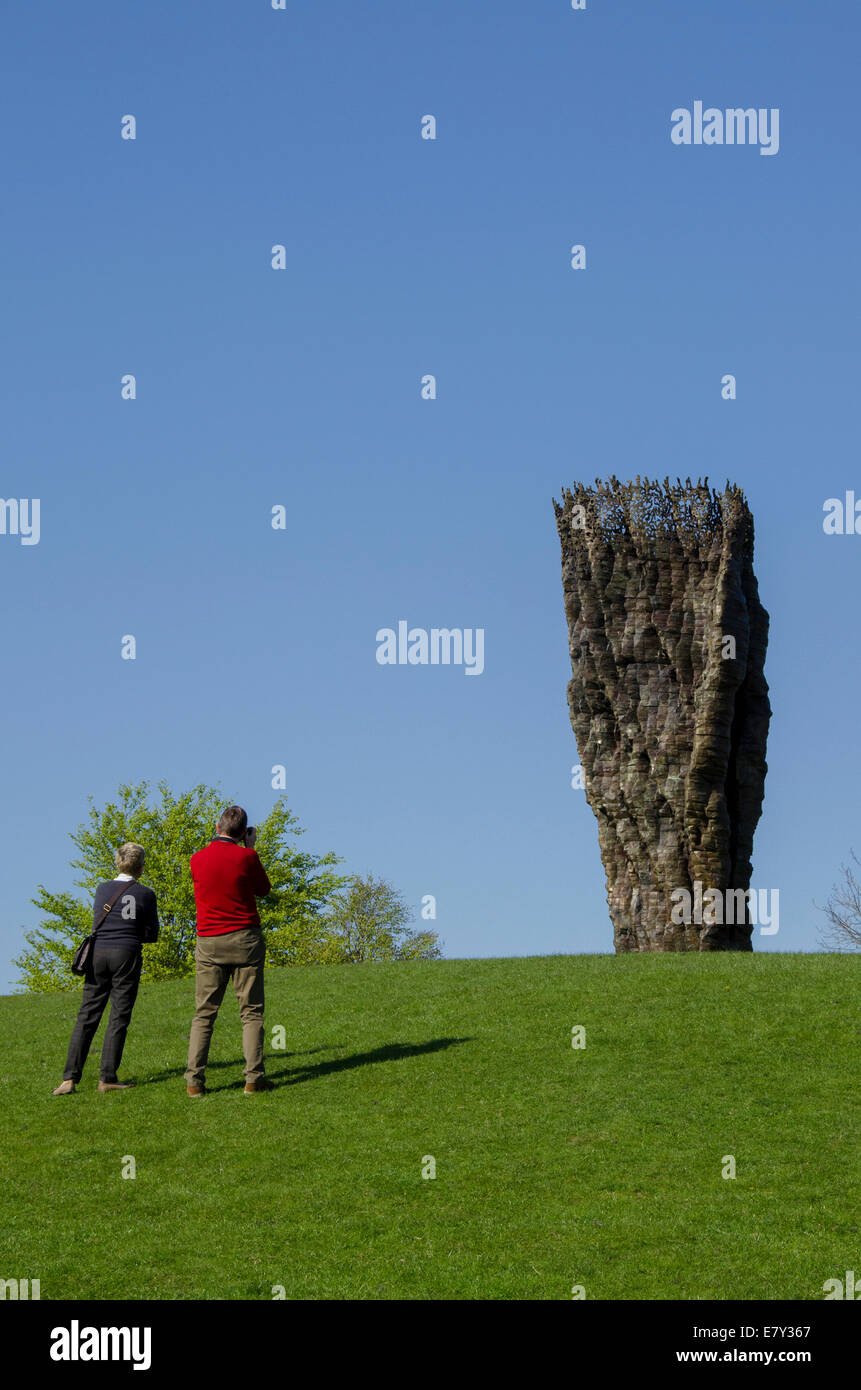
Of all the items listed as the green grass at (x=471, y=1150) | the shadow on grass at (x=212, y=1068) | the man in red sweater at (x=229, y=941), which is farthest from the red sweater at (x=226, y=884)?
the shadow on grass at (x=212, y=1068)

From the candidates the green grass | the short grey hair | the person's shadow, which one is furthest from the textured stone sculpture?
the short grey hair

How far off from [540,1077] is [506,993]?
16.1ft

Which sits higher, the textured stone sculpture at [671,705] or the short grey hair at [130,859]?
the textured stone sculpture at [671,705]

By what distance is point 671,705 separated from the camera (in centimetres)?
3997

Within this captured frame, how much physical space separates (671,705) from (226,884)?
24984 mm

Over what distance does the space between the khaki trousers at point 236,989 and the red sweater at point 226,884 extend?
15 cm

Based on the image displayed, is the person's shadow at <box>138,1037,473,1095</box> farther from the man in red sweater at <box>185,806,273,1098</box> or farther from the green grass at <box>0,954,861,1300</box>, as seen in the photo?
the man in red sweater at <box>185,806,273,1098</box>

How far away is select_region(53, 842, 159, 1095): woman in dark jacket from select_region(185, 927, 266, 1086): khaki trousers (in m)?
1.00

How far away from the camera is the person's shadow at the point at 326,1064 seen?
17.9 m

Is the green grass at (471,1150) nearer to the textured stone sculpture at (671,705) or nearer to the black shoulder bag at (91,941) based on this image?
the black shoulder bag at (91,941)

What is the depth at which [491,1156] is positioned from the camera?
14.5 meters

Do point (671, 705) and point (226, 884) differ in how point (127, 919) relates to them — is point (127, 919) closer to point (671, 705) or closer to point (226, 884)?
point (226, 884)

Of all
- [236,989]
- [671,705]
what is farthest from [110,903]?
[671,705]

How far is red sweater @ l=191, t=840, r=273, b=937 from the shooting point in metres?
16.9
